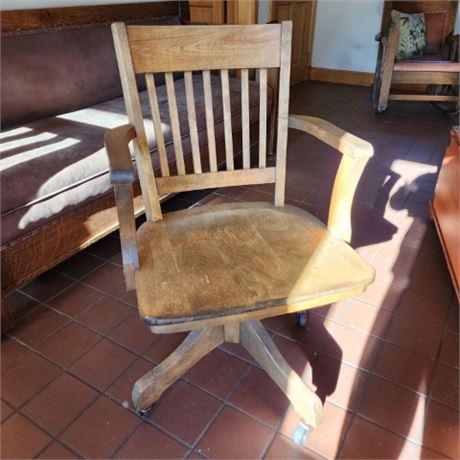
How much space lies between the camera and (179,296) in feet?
2.62

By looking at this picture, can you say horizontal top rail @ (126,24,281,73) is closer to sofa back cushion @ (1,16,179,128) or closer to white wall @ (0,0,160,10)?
sofa back cushion @ (1,16,179,128)

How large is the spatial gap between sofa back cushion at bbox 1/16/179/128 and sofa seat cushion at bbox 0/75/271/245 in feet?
0.23

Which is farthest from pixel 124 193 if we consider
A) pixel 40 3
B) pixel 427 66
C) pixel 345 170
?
pixel 427 66

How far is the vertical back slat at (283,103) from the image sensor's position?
106cm

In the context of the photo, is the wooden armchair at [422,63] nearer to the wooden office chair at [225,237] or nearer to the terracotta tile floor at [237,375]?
the terracotta tile floor at [237,375]

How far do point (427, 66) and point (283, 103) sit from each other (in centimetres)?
283

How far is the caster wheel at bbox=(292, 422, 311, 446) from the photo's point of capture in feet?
3.30

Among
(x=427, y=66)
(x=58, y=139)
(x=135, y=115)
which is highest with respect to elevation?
(x=135, y=115)

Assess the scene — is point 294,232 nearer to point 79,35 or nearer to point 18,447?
point 18,447

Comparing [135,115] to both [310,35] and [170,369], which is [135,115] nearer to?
[170,369]

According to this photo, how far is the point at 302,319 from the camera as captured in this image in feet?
4.42

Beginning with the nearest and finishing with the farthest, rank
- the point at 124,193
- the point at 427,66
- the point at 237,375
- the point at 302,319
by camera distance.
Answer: the point at 124,193, the point at 237,375, the point at 302,319, the point at 427,66

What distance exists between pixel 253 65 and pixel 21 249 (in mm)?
942

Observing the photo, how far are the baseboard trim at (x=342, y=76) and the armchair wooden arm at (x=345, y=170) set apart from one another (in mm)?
3866
